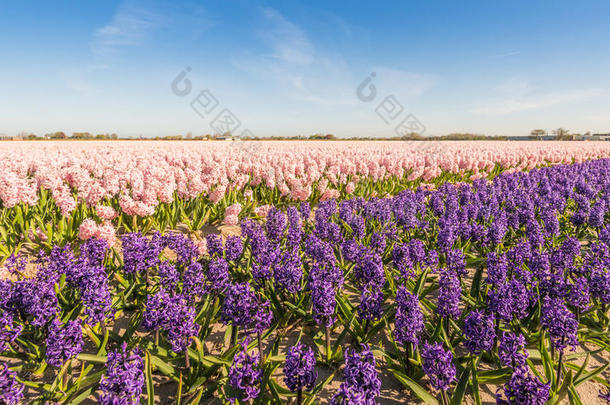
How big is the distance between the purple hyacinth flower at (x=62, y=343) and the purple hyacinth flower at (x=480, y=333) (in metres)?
4.20

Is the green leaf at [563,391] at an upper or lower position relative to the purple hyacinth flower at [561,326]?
lower

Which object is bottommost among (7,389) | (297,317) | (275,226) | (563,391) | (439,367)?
(297,317)

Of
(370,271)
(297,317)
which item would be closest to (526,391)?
(370,271)

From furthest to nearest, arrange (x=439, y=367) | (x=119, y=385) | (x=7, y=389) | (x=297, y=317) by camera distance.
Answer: (x=297, y=317) < (x=439, y=367) < (x=7, y=389) < (x=119, y=385)

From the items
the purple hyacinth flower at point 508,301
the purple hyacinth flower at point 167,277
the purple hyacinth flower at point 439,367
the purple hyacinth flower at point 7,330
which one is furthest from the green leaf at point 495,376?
the purple hyacinth flower at point 7,330

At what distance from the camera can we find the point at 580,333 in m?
4.50

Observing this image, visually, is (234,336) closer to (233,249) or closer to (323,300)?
(323,300)

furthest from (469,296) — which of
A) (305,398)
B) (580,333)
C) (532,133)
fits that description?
(532,133)

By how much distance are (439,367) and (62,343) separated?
12.5ft

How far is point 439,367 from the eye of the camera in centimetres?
298

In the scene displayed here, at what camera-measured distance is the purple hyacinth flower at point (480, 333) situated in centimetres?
330

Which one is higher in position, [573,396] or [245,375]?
[245,375]

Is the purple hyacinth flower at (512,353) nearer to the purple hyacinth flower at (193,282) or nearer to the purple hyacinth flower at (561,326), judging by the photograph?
the purple hyacinth flower at (561,326)

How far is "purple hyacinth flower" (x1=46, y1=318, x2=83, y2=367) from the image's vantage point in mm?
3035
